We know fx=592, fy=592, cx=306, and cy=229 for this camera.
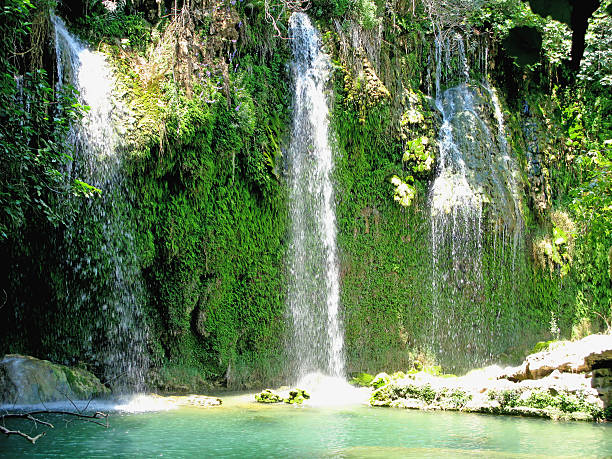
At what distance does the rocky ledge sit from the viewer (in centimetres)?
746

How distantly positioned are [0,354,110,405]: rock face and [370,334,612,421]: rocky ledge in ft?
14.3

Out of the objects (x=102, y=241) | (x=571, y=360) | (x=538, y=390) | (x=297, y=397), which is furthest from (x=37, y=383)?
(x=571, y=360)

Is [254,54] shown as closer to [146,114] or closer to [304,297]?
[146,114]

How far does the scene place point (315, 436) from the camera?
636 cm

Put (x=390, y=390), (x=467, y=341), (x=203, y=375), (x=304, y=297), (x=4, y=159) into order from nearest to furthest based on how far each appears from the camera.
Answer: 1. (x=4, y=159)
2. (x=390, y=390)
3. (x=203, y=375)
4. (x=304, y=297)
5. (x=467, y=341)

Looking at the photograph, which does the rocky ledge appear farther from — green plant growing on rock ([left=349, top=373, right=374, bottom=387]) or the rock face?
the rock face

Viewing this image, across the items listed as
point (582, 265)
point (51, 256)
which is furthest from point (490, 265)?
point (51, 256)

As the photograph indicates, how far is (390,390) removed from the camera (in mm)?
9000

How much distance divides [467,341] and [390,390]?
4203mm

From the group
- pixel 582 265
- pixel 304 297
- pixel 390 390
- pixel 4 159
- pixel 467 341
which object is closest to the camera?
pixel 4 159

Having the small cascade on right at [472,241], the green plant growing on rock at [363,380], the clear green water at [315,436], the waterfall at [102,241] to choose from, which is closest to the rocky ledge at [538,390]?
the clear green water at [315,436]

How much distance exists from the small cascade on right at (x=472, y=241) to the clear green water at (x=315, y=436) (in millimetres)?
4820

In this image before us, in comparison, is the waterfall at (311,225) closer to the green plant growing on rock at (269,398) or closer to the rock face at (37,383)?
the green plant growing on rock at (269,398)

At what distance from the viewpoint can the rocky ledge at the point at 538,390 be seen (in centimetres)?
746
